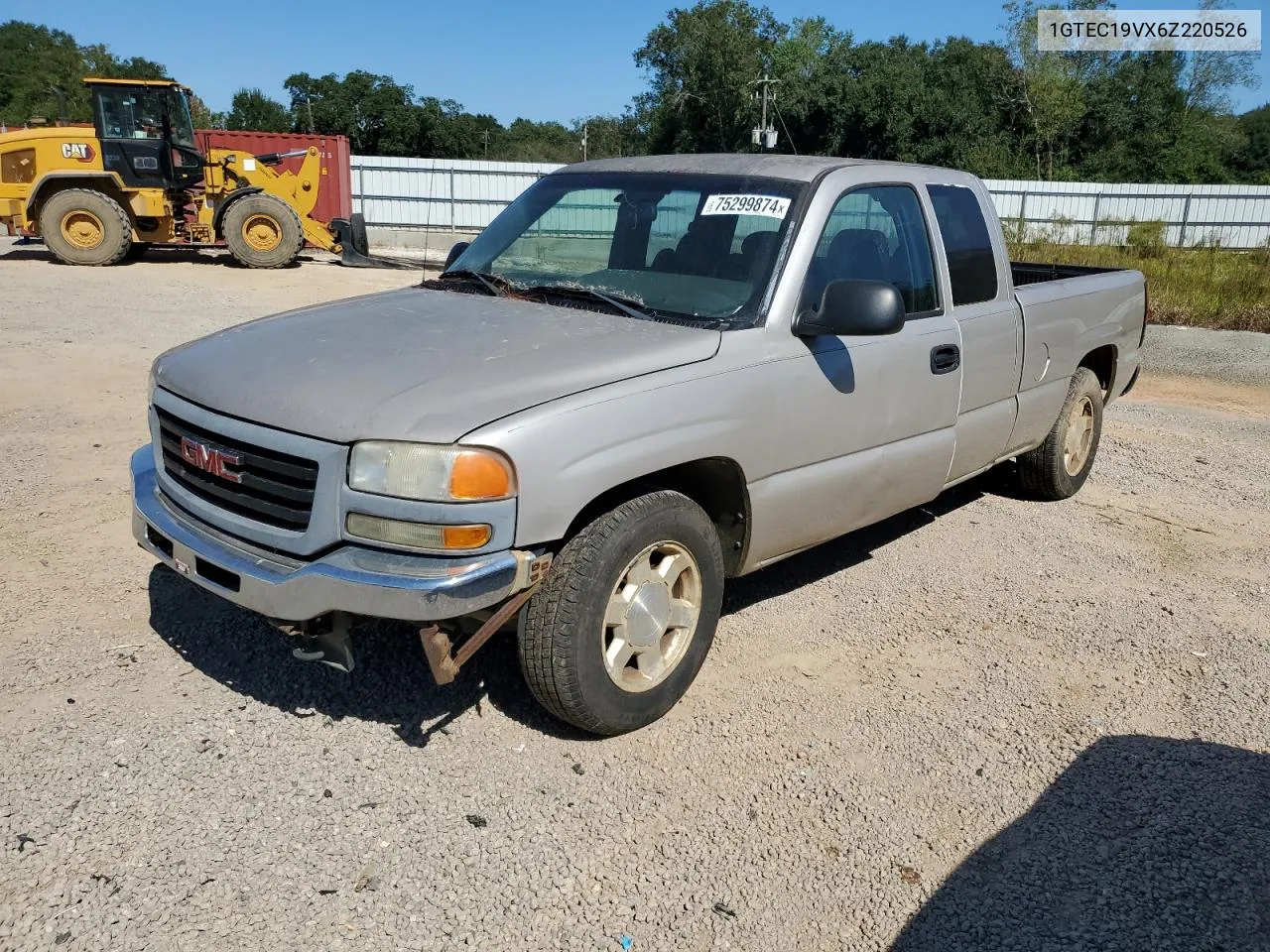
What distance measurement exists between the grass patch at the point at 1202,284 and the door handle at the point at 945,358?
9.13 meters

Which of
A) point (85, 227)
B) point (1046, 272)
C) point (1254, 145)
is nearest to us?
point (1046, 272)

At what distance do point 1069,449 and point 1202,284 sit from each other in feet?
34.8

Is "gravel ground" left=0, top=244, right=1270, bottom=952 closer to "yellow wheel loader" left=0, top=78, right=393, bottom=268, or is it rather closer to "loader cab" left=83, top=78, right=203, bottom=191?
"yellow wheel loader" left=0, top=78, right=393, bottom=268

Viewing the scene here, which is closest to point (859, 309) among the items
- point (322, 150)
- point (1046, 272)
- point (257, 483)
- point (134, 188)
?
point (257, 483)

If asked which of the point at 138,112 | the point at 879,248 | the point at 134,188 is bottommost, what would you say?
the point at 879,248

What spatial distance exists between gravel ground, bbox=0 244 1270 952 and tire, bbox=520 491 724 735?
0.20 meters

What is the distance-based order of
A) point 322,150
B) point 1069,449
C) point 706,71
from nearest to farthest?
point 1069,449
point 322,150
point 706,71

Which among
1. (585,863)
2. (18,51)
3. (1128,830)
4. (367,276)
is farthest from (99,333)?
(18,51)

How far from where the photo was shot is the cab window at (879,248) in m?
3.92

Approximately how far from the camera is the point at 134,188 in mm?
17000

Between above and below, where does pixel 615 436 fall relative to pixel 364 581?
above

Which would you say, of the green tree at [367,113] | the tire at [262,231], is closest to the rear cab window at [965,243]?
the tire at [262,231]

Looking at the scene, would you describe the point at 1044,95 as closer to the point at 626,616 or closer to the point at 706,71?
the point at 706,71

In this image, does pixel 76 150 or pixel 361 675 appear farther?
pixel 76 150
